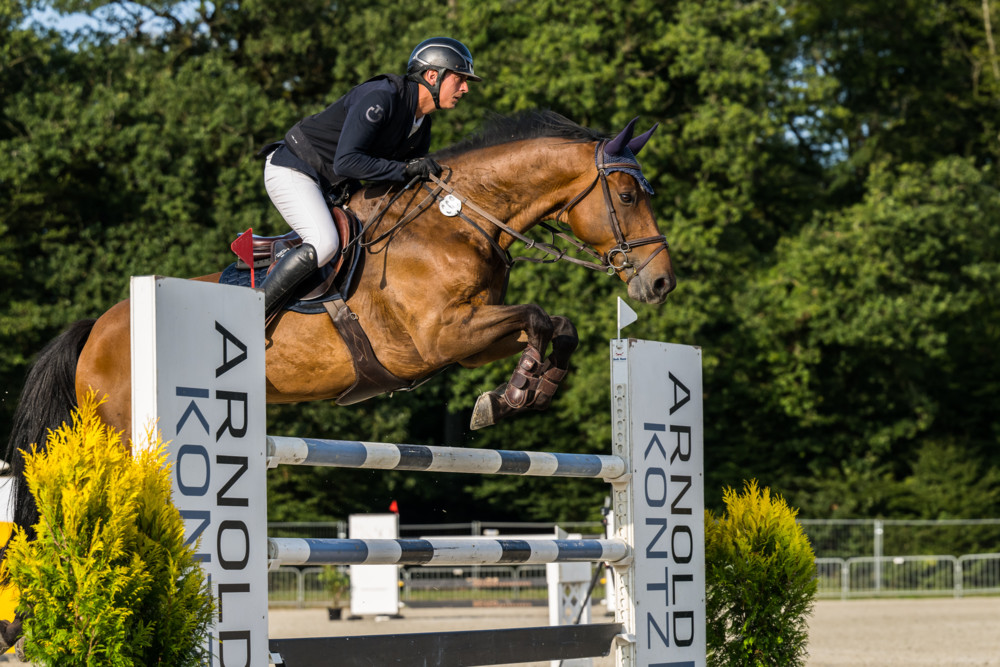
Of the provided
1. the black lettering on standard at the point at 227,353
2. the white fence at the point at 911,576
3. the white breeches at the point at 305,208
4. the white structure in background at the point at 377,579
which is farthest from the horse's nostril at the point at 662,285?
the white fence at the point at 911,576

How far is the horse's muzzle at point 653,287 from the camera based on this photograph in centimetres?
448

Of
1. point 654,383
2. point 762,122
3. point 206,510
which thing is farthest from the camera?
point 762,122

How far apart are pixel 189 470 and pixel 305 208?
1921 mm

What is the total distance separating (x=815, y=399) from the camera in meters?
20.5

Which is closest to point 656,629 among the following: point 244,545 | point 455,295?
point 455,295

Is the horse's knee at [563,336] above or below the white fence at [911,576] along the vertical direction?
above

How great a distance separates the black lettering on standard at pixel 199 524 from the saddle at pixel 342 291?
5.38 feet

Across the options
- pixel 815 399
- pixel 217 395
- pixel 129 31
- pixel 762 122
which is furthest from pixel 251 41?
pixel 217 395

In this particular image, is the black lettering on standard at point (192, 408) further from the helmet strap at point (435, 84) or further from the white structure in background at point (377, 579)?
the white structure in background at point (377, 579)

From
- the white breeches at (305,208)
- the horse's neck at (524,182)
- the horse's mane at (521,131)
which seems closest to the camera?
the white breeches at (305,208)

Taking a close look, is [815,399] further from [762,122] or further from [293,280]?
[293,280]

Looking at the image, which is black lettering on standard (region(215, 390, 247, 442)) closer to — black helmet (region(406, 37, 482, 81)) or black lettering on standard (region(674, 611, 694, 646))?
black lettering on standard (region(674, 611, 694, 646))

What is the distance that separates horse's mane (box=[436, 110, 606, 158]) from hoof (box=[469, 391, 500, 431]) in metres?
1.13

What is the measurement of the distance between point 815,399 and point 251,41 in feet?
38.2
